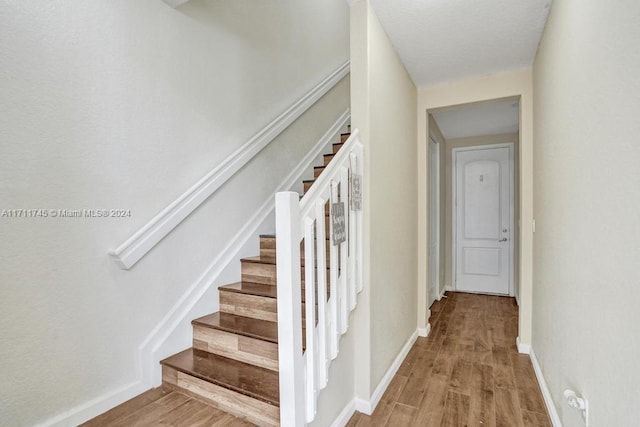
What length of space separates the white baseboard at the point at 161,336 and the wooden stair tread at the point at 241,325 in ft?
0.46

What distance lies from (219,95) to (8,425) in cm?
210

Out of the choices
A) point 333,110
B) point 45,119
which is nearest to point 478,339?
point 333,110

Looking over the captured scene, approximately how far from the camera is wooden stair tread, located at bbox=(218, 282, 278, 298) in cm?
207

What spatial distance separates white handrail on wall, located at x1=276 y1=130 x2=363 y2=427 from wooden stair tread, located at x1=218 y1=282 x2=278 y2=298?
0.53m

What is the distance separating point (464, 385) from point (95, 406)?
2220 millimetres

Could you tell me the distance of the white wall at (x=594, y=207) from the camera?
2.89ft

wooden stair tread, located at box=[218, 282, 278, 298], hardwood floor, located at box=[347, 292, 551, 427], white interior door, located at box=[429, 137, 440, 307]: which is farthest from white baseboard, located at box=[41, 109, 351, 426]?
white interior door, located at box=[429, 137, 440, 307]

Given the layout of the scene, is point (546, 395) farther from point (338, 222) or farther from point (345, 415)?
point (338, 222)

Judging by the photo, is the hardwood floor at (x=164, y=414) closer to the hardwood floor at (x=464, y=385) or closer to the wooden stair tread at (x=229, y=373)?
the wooden stair tread at (x=229, y=373)

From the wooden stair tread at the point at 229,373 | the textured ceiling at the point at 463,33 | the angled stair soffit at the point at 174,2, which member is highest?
the angled stair soffit at the point at 174,2

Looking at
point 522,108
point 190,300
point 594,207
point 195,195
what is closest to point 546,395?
point 594,207

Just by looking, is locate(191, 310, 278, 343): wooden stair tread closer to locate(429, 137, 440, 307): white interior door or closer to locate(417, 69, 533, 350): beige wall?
locate(417, 69, 533, 350): beige wall

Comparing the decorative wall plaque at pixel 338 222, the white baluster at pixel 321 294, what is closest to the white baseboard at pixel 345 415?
the white baluster at pixel 321 294

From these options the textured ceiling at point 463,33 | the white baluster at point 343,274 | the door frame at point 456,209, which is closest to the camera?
the white baluster at point 343,274
